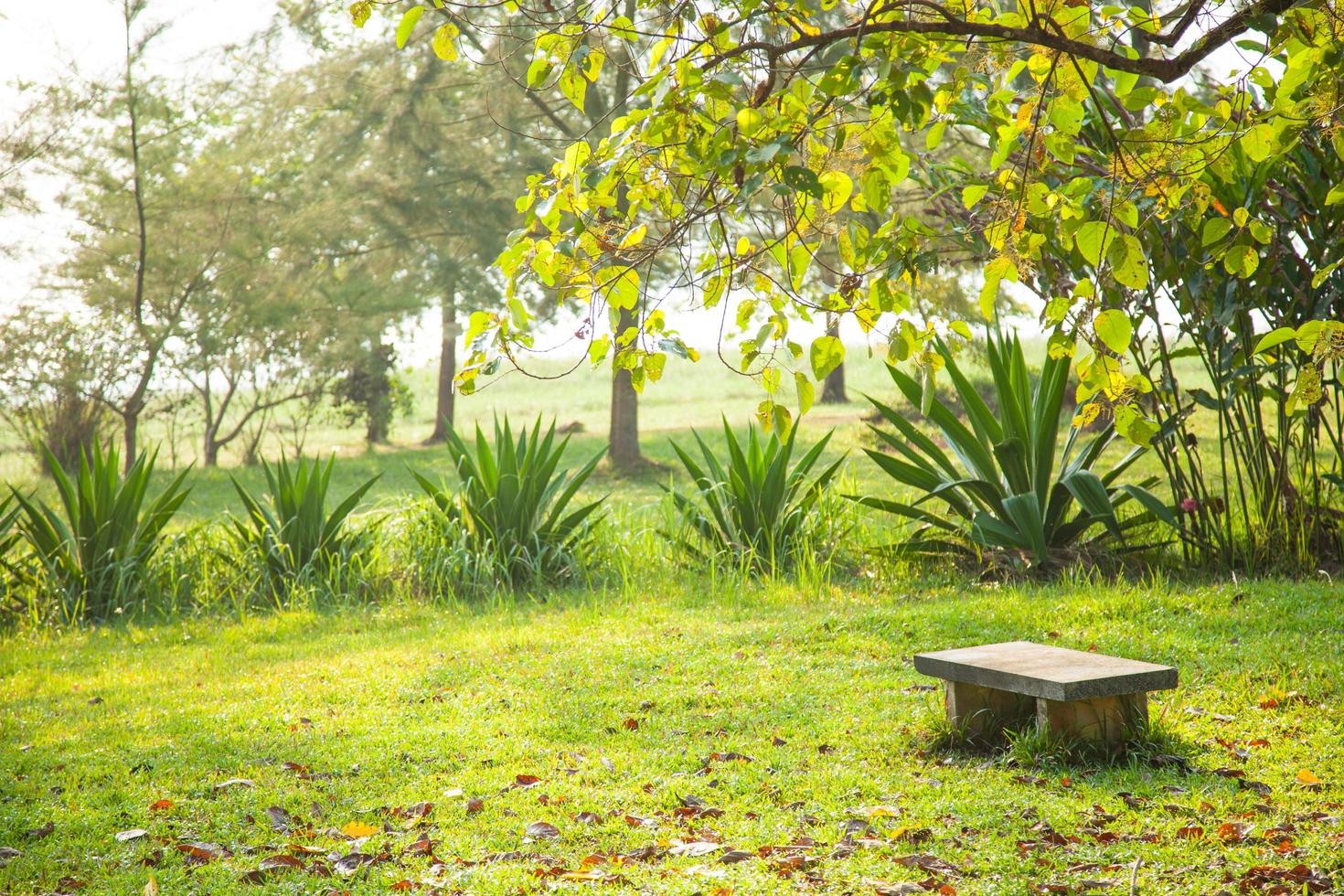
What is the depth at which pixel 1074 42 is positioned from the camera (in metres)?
2.16

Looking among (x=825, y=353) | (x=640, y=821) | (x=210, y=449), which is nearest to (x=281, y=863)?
(x=640, y=821)

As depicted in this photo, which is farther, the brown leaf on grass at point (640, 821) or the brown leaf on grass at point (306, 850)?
the brown leaf on grass at point (640, 821)

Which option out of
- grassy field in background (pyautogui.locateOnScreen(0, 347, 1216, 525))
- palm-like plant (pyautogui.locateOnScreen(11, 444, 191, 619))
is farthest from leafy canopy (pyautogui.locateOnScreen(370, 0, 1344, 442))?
palm-like plant (pyautogui.locateOnScreen(11, 444, 191, 619))

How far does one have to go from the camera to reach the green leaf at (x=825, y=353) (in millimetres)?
2381

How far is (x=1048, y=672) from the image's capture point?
3.28 m

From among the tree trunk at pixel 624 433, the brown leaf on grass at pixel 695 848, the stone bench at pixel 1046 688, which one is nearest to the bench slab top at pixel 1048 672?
the stone bench at pixel 1046 688

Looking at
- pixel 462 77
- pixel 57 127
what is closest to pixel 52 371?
pixel 57 127

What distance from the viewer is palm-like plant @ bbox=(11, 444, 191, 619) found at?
6.89 metres

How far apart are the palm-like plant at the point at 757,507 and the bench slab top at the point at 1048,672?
3028 mm

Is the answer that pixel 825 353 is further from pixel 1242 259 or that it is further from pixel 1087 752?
pixel 1087 752

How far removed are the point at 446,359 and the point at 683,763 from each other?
53.3ft

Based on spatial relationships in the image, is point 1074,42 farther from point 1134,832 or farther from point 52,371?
point 52,371

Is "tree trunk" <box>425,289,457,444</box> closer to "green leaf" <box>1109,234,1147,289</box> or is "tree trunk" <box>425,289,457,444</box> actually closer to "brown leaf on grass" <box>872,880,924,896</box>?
"brown leaf on grass" <box>872,880,924,896</box>

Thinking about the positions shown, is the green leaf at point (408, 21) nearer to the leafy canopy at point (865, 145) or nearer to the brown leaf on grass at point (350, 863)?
the leafy canopy at point (865, 145)
